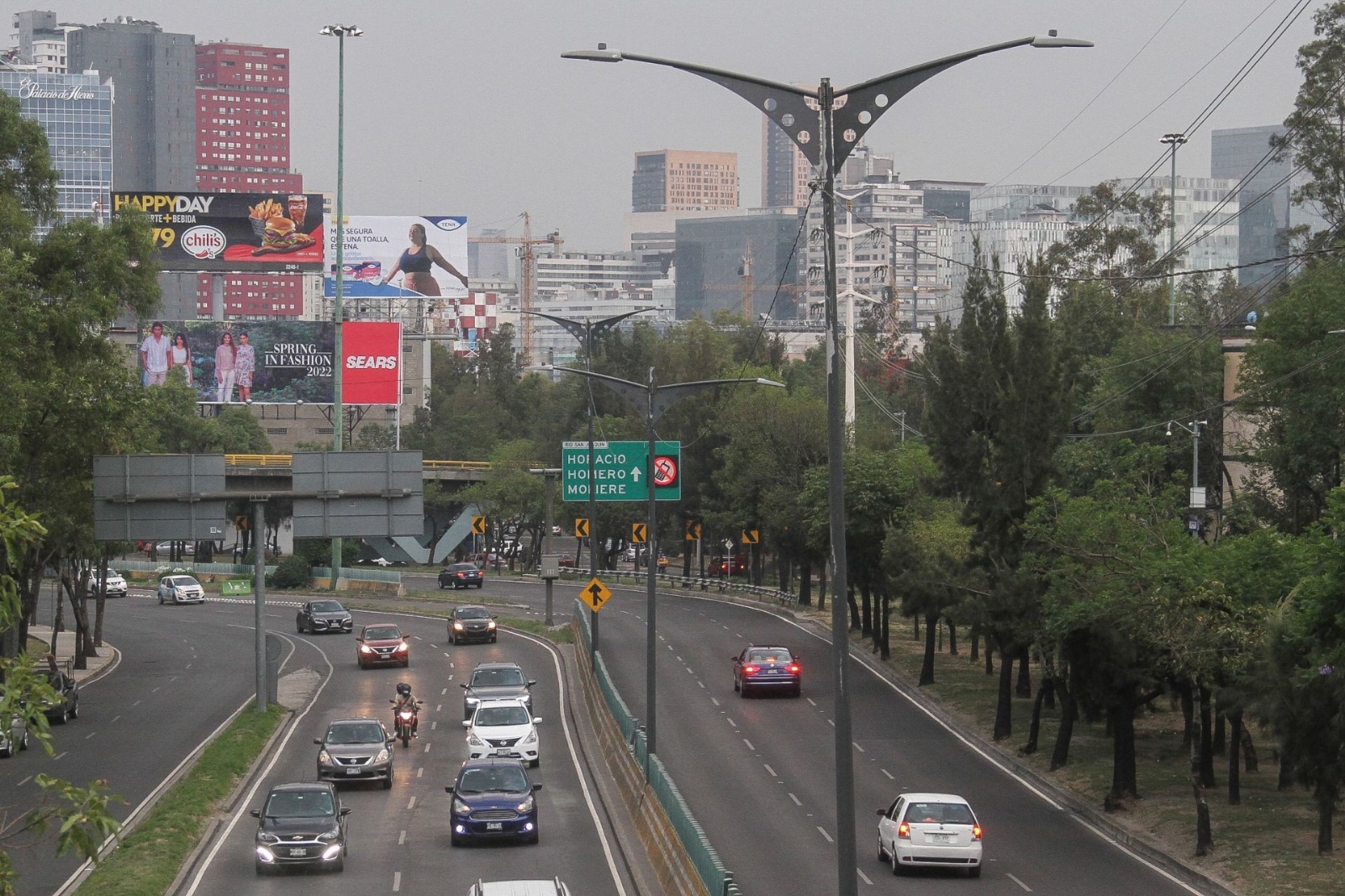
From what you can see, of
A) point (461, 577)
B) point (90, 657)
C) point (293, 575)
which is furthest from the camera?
point (293, 575)

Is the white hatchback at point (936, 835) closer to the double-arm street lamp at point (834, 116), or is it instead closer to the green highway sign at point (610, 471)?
the double-arm street lamp at point (834, 116)

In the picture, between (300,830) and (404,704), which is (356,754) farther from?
(300,830)

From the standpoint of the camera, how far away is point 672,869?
25.9m

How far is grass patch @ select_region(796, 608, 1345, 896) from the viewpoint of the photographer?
29.4 metres

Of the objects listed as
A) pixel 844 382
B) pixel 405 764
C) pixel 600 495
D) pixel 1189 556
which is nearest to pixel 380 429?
pixel 844 382

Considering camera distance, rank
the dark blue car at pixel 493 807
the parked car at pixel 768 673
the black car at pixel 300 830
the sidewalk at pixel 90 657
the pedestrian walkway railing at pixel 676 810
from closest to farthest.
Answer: the pedestrian walkway railing at pixel 676 810
the black car at pixel 300 830
the dark blue car at pixel 493 807
the parked car at pixel 768 673
the sidewalk at pixel 90 657

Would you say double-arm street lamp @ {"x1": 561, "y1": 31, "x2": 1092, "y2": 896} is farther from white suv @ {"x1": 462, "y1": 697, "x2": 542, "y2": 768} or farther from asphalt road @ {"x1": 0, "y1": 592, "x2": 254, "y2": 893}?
white suv @ {"x1": 462, "y1": 697, "x2": 542, "y2": 768}

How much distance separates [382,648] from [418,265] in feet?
233

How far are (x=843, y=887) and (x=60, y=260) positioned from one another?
28861 mm

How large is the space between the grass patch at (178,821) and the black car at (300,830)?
4.85ft

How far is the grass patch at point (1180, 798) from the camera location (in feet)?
96.5

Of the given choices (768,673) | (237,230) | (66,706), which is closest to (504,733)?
(66,706)

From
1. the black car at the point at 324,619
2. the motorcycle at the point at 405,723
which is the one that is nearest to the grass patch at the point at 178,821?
the motorcycle at the point at 405,723

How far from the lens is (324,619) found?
72.7m
